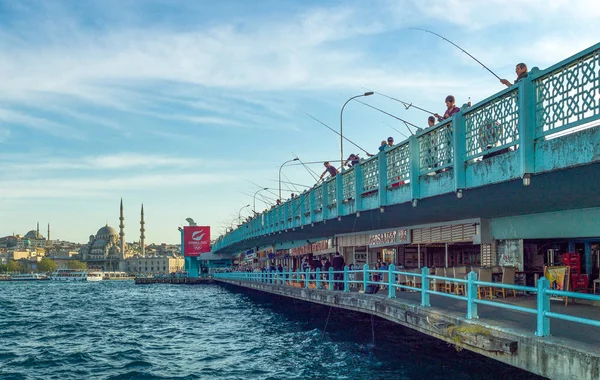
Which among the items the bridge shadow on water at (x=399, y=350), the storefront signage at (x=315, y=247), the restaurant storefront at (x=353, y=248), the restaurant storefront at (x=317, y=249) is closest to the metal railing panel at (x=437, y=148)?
the bridge shadow on water at (x=399, y=350)

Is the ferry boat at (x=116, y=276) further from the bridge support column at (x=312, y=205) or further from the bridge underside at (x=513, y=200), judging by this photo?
the bridge underside at (x=513, y=200)

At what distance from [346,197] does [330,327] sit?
5.24m

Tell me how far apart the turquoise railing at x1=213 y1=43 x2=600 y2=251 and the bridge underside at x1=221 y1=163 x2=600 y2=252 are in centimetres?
42

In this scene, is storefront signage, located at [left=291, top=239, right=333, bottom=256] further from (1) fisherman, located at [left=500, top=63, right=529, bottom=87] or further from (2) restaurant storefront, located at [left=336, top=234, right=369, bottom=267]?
(1) fisherman, located at [left=500, top=63, right=529, bottom=87]

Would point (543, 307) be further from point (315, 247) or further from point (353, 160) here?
point (315, 247)

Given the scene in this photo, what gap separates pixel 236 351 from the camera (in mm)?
18922

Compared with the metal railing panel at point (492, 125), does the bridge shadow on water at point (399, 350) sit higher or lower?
lower

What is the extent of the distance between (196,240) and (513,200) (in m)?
87.8

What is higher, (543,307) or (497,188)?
(497,188)

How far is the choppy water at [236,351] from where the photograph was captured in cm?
1446

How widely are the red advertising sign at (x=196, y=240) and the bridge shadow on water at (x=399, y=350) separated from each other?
72360mm

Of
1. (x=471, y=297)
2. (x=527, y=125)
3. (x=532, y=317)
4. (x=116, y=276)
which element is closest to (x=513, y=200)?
(x=532, y=317)

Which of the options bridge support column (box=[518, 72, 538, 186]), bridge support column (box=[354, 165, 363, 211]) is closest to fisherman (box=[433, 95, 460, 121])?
bridge support column (box=[518, 72, 538, 186])

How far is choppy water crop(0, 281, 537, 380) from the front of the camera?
14.5 metres
